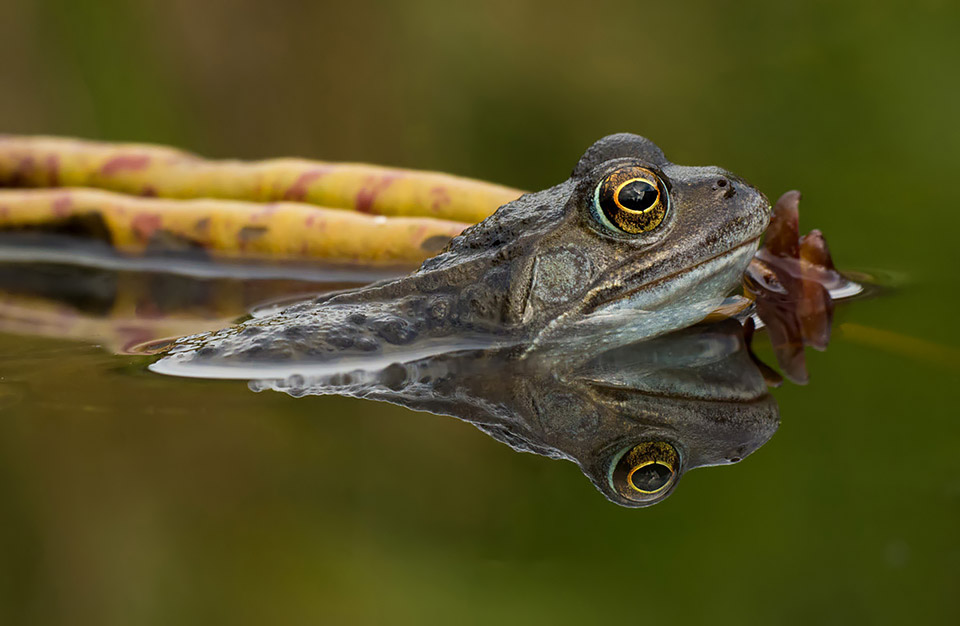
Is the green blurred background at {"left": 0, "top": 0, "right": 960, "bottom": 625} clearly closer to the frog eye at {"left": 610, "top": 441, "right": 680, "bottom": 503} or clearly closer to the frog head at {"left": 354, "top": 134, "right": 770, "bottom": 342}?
the frog eye at {"left": 610, "top": 441, "right": 680, "bottom": 503}

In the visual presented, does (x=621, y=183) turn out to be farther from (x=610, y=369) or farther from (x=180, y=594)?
(x=180, y=594)

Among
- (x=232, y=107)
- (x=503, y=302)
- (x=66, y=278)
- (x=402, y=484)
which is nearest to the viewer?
(x=402, y=484)

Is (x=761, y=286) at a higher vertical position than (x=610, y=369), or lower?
higher

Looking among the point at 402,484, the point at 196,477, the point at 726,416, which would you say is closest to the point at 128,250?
the point at 196,477

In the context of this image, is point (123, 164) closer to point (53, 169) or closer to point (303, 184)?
point (53, 169)

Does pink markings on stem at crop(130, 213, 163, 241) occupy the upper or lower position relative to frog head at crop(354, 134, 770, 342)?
upper

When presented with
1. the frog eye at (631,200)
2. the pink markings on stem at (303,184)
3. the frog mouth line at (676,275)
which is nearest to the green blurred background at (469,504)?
the frog mouth line at (676,275)

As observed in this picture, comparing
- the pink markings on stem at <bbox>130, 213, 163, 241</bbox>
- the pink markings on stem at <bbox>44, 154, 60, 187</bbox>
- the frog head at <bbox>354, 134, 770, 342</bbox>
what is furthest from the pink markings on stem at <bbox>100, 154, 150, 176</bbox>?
the frog head at <bbox>354, 134, 770, 342</bbox>
